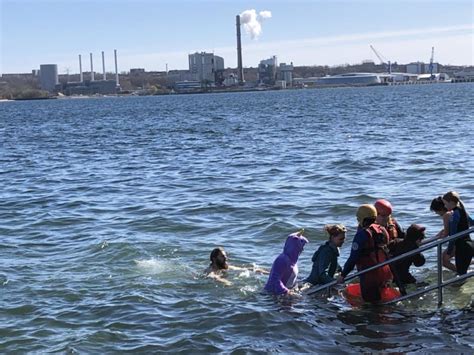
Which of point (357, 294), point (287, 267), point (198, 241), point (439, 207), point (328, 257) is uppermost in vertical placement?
point (439, 207)

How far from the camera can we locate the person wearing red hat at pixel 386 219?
9.33 meters

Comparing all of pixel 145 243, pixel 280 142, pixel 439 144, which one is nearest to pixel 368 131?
pixel 280 142

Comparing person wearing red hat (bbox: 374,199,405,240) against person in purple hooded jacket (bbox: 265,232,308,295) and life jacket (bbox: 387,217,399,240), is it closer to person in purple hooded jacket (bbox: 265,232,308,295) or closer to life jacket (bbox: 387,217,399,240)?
life jacket (bbox: 387,217,399,240)

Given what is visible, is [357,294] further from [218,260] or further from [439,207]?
[218,260]

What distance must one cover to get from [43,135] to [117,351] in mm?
45809

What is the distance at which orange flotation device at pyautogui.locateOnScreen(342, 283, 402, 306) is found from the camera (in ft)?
29.9

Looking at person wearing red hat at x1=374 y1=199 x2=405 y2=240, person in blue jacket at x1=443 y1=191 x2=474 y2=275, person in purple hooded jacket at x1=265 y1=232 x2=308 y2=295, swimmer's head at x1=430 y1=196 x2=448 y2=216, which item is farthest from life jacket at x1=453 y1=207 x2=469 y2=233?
person in purple hooded jacket at x1=265 y1=232 x2=308 y2=295

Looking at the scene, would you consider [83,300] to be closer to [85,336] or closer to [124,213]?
[85,336]

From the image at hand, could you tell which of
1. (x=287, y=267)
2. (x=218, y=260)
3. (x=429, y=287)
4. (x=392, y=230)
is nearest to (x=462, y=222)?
(x=392, y=230)

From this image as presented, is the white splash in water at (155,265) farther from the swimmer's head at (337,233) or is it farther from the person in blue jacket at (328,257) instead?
the swimmer's head at (337,233)

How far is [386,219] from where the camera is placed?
946 cm

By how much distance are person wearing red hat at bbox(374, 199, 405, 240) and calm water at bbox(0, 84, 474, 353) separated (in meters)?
0.93

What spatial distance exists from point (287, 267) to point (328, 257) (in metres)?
0.61

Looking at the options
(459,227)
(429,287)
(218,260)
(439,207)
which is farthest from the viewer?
(218,260)
